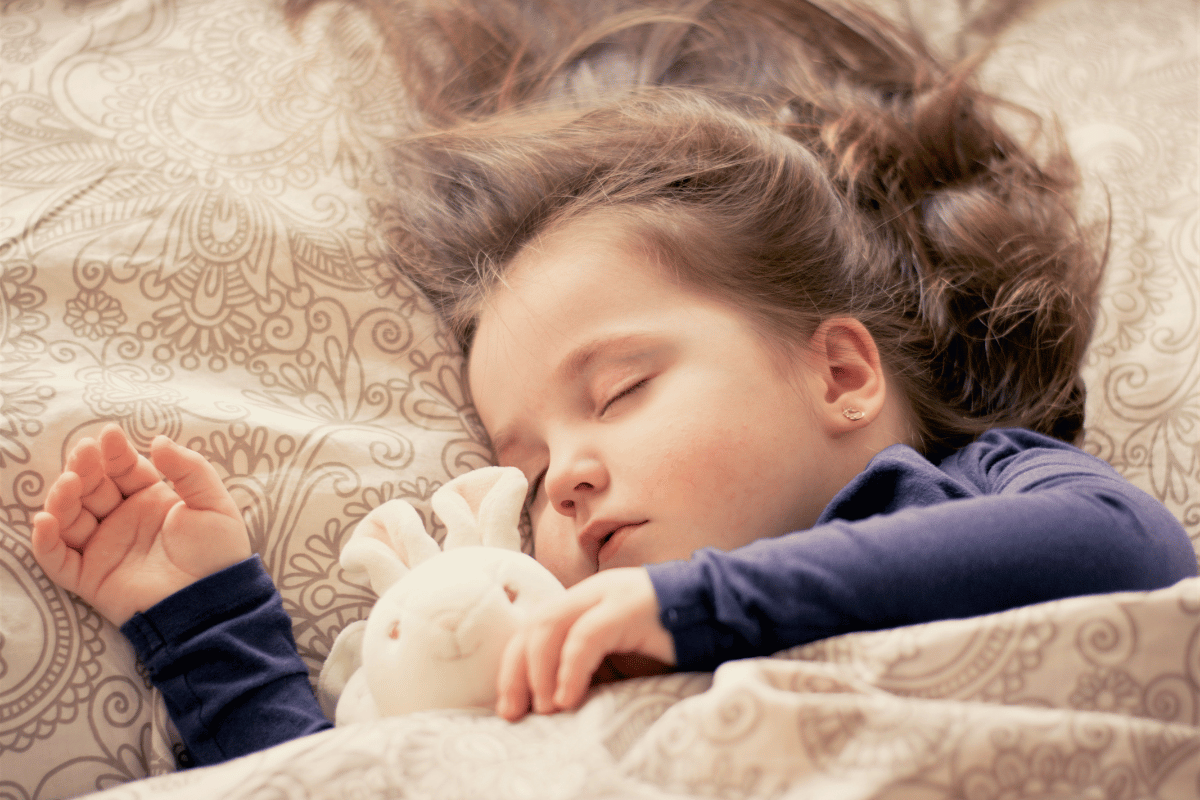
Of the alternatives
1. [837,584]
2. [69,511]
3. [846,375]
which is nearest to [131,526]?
[69,511]

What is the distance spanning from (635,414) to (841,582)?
0.29 meters

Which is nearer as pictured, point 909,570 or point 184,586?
point 909,570

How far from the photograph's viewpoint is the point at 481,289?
1.01 m

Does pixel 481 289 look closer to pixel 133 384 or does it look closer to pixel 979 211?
pixel 133 384

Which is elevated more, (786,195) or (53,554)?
Result: (786,195)

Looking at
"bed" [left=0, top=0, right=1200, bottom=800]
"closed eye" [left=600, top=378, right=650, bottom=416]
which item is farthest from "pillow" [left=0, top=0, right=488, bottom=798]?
"closed eye" [left=600, top=378, right=650, bottom=416]

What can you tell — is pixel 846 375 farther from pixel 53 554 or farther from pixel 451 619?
pixel 53 554

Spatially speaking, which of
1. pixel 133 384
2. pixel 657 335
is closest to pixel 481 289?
pixel 657 335

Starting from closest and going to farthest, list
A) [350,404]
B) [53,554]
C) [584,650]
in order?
1. [584,650]
2. [53,554]
3. [350,404]

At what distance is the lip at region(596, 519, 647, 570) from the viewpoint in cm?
81

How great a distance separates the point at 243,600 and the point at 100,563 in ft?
0.43

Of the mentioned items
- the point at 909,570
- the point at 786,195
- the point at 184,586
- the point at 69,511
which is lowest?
the point at 909,570

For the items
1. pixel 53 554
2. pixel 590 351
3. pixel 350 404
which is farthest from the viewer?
pixel 350 404

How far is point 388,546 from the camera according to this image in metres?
0.79
